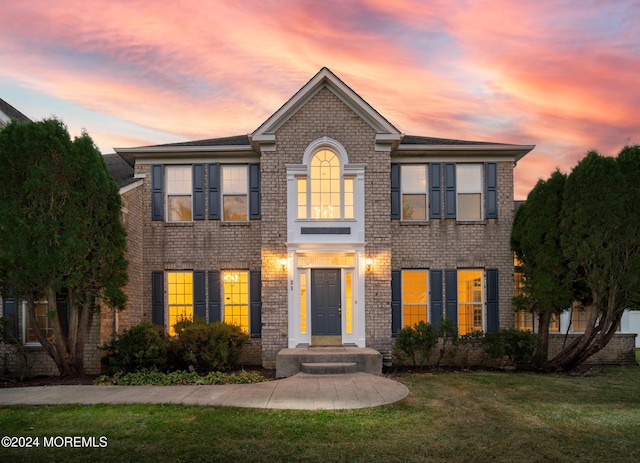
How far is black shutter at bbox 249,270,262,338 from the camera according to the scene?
48.1 feet

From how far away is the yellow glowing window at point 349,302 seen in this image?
13.9 m

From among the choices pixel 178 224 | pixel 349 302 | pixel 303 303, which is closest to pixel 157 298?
pixel 178 224

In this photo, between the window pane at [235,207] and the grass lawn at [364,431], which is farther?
the window pane at [235,207]

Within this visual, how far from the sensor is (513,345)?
13422mm

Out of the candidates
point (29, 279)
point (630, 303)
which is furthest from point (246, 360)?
point (630, 303)

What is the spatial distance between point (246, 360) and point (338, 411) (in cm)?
677

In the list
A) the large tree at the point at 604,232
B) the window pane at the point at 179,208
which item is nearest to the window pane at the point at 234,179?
the window pane at the point at 179,208

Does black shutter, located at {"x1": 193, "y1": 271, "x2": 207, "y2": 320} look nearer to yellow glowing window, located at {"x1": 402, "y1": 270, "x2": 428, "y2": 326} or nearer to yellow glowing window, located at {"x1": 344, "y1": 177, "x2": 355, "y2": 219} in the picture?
yellow glowing window, located at {"x1": 344, "y1": 177, "x2": 355, "y2": 219}

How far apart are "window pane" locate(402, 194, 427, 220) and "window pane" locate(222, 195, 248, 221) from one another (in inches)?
190

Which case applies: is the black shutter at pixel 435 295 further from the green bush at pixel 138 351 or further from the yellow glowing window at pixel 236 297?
the green bush at pixel 138 351

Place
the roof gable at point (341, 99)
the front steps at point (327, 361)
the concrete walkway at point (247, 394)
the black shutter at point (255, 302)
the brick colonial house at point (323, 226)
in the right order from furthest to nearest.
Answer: the black shutter at point (255, 302) → the brick colonial house at point (323, 226) → the roof gable at point (341, 99) → the front steps at point (327, 361) → the concrete walkway at point (247, 394)

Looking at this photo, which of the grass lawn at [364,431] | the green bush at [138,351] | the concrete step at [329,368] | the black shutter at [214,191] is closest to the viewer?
the grass lawn at [364,431]

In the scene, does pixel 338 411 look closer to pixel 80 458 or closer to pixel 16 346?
pixel 80 458

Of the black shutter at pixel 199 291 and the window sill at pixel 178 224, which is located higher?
the window sill at pixel 178 224
